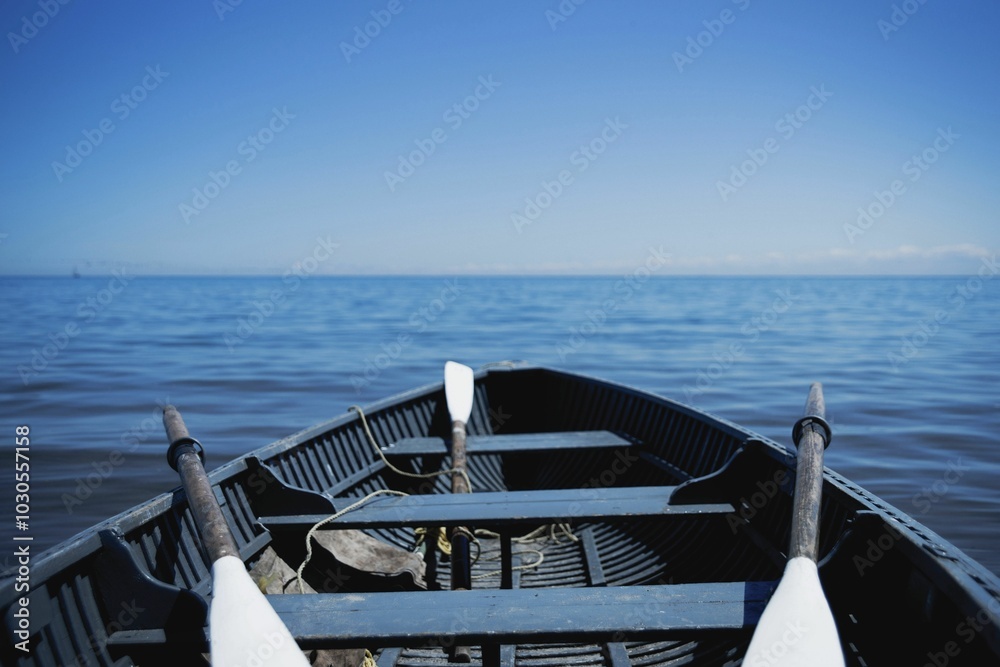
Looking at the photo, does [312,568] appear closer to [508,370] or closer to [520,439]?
[520,439]

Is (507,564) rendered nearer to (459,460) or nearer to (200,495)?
(459,460)

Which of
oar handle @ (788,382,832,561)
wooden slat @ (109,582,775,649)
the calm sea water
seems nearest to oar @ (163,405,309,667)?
wooden slat @ (109,582,775,649)

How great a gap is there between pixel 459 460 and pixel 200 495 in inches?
110

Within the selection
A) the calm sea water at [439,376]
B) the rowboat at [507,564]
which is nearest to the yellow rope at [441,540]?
the rowboat at [507,564]

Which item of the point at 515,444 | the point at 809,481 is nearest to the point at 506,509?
the point at 809,481

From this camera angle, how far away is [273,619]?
2.61 metres

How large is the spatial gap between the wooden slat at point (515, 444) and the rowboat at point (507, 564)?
0.10ft

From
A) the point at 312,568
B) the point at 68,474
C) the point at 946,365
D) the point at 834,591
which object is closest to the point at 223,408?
the point at 68,474

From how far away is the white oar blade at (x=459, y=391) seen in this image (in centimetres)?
695

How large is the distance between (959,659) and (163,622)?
321cm

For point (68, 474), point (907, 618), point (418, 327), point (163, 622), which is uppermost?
point (418, 327)

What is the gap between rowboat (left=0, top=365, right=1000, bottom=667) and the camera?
2639mm

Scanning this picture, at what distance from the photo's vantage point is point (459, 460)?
579 centimetres

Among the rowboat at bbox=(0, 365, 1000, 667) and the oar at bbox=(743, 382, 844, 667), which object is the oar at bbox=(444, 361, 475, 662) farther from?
the oar at bbox=(743, 382, 844, 667)
